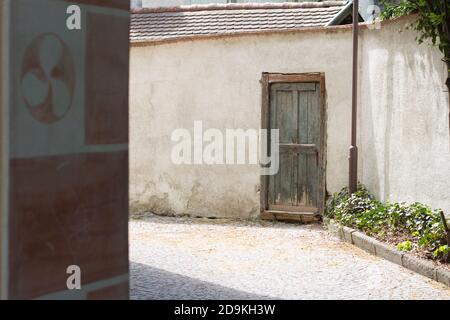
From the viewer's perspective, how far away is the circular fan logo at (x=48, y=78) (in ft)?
7.92

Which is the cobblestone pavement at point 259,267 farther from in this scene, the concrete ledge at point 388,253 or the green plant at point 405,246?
the green plant at point 405,246

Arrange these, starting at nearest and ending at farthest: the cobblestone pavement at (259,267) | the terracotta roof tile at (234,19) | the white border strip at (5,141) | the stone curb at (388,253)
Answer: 1. the white border strip at (5,141)
2. the cobblestone pavement at (259,267)
3. the stone curb at (388,253)
4. the terracotta roof tile at (234,19)

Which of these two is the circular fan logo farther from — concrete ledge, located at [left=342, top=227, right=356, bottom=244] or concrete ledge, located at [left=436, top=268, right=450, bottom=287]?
concrete ledge, located at [left=342, top=227, right=356, bottom=244]

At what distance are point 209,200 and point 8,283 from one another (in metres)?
9.32

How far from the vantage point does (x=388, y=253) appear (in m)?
8.16

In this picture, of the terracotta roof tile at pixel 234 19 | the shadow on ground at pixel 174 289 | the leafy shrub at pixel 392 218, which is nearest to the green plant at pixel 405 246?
the leafy shrub at pixel 392 218

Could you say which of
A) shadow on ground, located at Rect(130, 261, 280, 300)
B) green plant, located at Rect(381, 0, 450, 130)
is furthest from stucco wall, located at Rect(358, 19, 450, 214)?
shadow on ground, located at Rect(130, 261, 280, 300)

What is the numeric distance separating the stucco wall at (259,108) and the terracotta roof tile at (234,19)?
4.12 feet

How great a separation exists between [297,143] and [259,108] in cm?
82

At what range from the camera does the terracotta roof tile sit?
43.0 feet

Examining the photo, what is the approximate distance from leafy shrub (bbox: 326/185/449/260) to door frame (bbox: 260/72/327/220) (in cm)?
31

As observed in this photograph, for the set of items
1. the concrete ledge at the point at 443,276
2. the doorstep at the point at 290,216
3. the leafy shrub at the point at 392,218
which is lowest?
the concrete ledge at the point at 443,276

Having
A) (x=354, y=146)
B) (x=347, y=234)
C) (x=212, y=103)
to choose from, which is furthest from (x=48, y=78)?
(x=212, y=103)
